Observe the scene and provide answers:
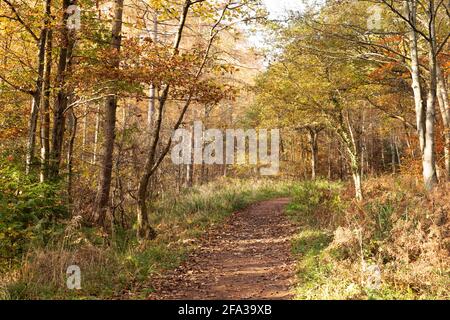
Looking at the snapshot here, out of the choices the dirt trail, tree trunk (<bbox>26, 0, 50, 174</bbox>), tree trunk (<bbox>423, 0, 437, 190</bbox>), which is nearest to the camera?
the dirt trail

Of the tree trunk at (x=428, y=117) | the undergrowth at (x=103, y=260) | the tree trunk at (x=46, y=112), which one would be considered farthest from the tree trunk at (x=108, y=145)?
the tree trunk at (x=428, y=117)

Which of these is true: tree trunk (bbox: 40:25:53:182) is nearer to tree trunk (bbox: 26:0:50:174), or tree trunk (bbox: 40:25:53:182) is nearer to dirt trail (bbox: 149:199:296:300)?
tree trunk (bbox: 26:0:50:174)

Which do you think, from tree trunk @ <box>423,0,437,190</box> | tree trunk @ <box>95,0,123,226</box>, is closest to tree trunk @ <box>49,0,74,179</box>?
tree trunk @ <box>95,0,123,226</box>

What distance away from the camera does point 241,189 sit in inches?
726

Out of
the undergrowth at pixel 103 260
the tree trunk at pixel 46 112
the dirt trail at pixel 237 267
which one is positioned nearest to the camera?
the undergrowth at pixel 103 260

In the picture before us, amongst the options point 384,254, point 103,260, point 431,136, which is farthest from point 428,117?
point 103,260

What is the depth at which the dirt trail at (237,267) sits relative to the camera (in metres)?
6.06

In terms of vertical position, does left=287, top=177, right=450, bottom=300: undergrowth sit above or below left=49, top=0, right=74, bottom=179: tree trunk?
below

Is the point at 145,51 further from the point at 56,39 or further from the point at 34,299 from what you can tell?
the point at 34,299

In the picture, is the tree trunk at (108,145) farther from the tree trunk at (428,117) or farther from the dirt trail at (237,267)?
the tree trunk at (428,117)

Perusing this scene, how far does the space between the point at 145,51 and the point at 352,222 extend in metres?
5.38

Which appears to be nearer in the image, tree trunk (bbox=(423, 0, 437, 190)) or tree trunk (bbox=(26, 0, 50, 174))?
tree trunk (bbox=(26, 0, 50, 174))

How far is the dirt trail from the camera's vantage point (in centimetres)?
606

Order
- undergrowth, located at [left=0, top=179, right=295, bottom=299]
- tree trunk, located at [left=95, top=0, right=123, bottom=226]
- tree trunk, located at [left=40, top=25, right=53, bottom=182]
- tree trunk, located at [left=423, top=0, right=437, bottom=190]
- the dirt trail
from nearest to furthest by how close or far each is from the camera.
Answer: undergrowth, located at [left=0, top=179, right=295, bottom=299] → the dirt trail → tree trunk, located at [left=40, top=25, right=53, bottom=182] → tree trunk, located at [left=423, top=0, right=437, bottom=190] → tree trunk, located at [left=95, top=0, right=123, bottom=226]
